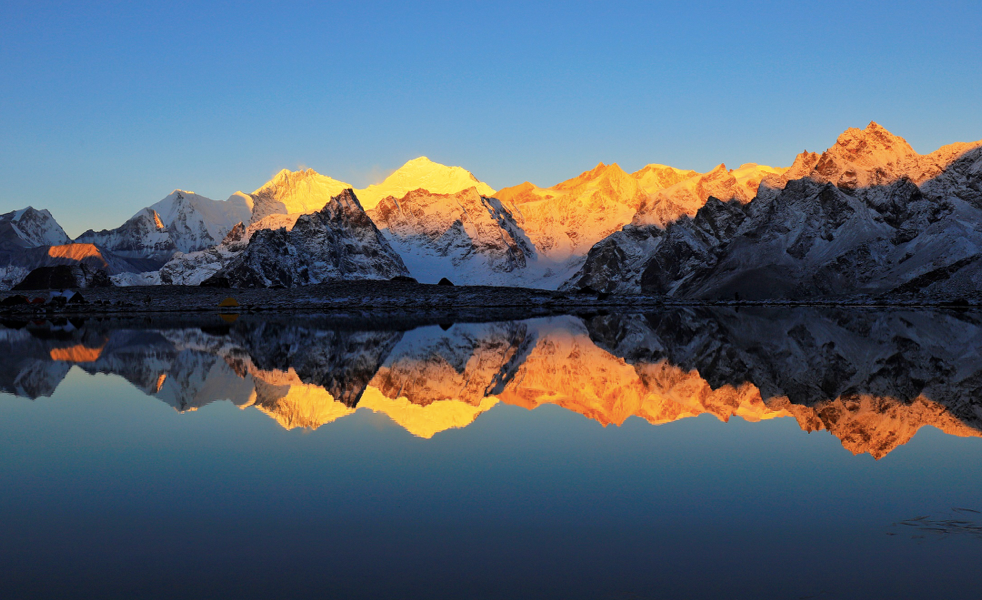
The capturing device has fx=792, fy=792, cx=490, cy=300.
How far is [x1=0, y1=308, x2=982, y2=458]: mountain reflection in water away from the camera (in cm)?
1703

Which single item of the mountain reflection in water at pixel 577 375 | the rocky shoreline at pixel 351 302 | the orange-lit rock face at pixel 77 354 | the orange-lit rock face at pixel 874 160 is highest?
the orange-lit rock face at pixel 874 160

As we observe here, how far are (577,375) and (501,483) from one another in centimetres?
1313

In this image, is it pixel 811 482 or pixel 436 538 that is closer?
pixel 436 538

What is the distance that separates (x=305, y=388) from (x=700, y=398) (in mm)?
10347

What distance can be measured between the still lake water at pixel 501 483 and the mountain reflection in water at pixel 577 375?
0.15m

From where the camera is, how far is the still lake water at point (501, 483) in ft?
26.4

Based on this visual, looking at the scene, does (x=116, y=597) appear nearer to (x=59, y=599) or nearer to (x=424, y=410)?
(x=59, y=599)

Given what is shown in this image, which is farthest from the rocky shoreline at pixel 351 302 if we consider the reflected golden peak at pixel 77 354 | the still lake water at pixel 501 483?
the still lake water at pixel 501 483

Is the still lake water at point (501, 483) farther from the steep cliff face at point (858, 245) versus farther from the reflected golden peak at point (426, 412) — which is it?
the steep cliff face at point (858, 245)

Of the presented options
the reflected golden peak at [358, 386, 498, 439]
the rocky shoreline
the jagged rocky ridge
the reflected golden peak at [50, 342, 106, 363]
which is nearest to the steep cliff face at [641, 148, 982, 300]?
the jagged rocky ridge

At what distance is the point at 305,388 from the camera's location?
21453 millimetres

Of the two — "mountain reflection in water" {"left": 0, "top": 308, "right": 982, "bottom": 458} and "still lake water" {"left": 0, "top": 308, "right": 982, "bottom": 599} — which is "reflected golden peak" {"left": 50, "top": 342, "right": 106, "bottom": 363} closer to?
"mountain reflection in water" {"left": 0, "top": 308, "right": 982, "bottom": 458}

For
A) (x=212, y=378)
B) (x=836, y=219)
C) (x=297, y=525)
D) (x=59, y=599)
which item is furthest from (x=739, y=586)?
(x=836, y=219)

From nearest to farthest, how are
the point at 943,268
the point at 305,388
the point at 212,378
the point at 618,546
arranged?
the point at 618,546 < the point at 305,388 < the point at 212,378 < the point at 943,268
